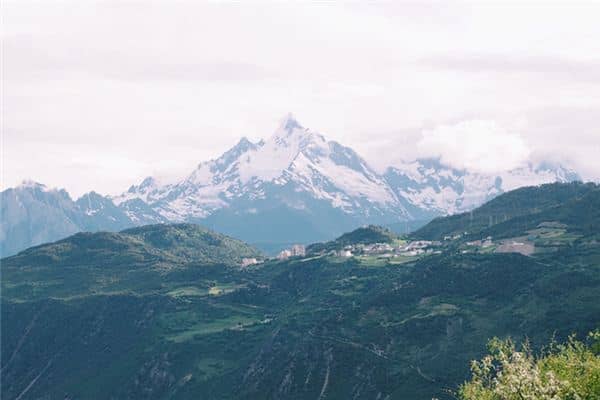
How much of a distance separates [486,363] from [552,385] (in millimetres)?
13273

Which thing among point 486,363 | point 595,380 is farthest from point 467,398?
point 595,380

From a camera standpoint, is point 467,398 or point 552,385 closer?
point 552,385

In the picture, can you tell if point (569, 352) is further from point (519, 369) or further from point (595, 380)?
point (519, 369)

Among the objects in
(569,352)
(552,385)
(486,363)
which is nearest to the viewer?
(552,385)

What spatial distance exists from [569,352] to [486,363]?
77.0ft

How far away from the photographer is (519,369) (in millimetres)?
90688

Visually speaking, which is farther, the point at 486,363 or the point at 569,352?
the point at 569,352

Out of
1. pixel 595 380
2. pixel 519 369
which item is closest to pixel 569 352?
pixel 595 380

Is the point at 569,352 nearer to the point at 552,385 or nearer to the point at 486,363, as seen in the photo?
the point at 486,363

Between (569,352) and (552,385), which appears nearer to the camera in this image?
(552,385)

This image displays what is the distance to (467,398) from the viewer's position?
105625 millimetres

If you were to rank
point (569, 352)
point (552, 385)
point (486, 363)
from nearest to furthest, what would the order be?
point (552, 385) → point (486, 363) → point (569, 352)

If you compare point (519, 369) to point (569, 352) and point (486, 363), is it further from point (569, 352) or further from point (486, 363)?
Result: point (569, 352)

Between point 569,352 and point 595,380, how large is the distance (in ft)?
55.8
